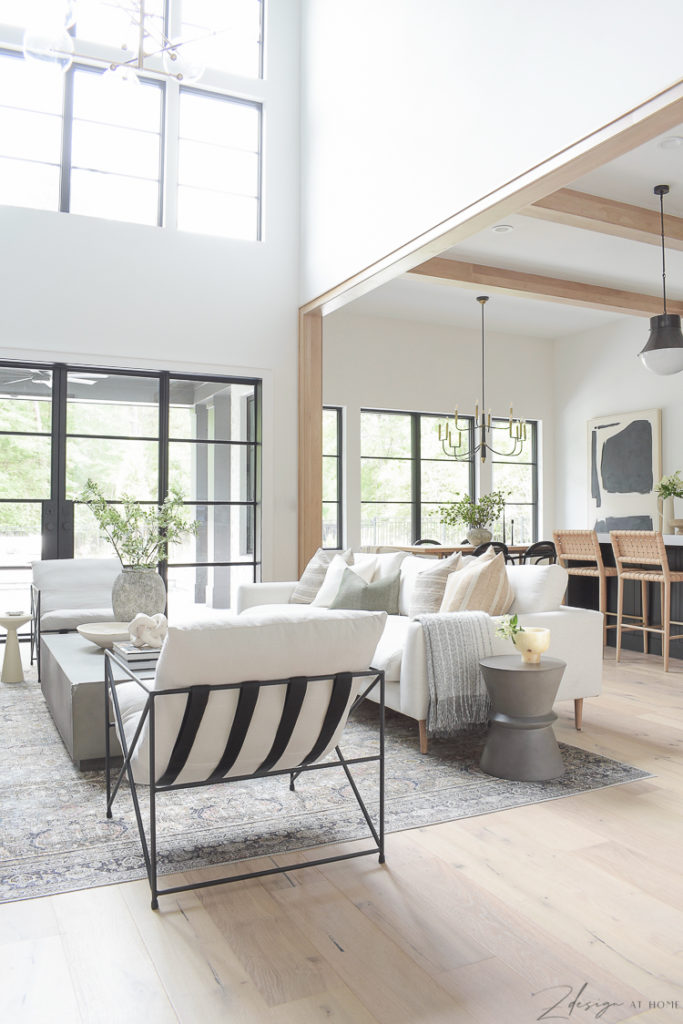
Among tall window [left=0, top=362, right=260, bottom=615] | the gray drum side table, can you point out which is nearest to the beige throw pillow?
the gray drum side table

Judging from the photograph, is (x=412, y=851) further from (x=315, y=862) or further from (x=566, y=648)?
(x=566, y=648)

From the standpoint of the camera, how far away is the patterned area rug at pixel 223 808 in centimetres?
241

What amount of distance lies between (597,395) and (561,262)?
2.71m

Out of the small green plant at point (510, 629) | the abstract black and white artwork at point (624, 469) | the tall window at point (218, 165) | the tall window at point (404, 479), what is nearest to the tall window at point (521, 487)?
the tall window at point (404, 479)

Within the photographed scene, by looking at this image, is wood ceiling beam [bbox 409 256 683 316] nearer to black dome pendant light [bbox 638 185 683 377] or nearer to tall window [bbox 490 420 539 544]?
black dome pendant light [bbox 638 185 683 377]

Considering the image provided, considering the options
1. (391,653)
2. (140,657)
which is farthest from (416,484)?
(140,657)

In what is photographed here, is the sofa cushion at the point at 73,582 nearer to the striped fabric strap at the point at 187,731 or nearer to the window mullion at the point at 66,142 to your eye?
the window mullion at the point at 66,142

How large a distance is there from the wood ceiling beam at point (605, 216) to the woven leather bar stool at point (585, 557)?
228 cm

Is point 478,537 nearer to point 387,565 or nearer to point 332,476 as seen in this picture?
point 332,476

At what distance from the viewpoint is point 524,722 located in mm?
3143

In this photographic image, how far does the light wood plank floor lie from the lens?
1.70 meters

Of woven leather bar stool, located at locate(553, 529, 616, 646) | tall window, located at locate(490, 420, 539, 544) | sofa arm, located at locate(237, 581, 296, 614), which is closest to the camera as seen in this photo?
sofa arm, located at locate(237, 581, 296, 614)

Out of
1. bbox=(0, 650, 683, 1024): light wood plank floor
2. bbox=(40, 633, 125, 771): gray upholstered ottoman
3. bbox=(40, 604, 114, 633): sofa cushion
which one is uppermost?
bbox=(40, 604, 114, 633): sofa cushion

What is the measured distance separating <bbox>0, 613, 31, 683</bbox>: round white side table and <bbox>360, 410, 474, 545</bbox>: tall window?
13.2 ft
